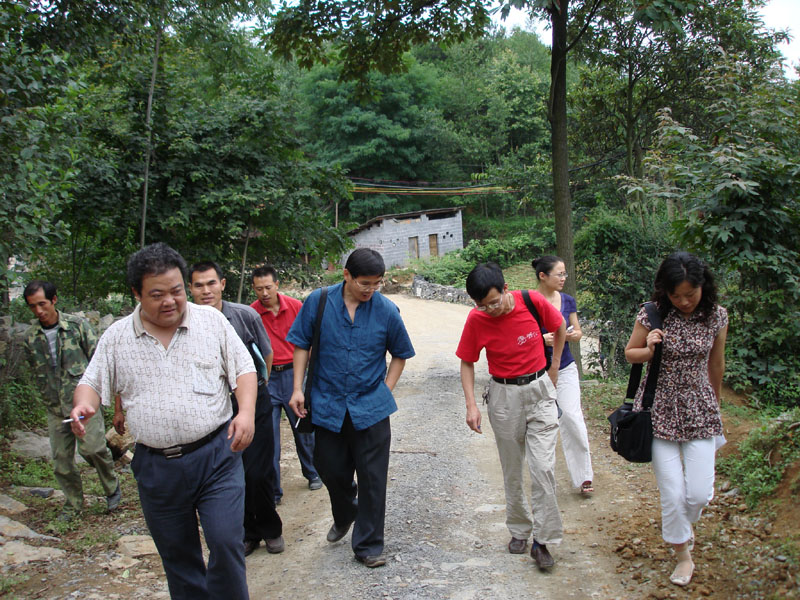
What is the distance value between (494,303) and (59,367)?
3.76 m

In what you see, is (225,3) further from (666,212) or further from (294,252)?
(666,212)

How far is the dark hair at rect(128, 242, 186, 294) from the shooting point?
3059 millimetres

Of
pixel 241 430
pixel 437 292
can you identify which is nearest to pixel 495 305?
pixel 241 430

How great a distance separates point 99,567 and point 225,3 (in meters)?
10.3

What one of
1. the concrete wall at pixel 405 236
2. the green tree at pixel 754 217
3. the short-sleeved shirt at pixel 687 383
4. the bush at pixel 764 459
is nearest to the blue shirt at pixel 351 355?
the short-sleeved shirt at pixel 687 383

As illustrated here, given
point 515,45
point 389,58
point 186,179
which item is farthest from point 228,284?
point 515,45

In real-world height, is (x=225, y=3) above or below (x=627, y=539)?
above

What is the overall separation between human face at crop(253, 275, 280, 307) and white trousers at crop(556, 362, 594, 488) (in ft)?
8.48

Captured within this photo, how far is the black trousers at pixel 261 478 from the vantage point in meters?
4.64

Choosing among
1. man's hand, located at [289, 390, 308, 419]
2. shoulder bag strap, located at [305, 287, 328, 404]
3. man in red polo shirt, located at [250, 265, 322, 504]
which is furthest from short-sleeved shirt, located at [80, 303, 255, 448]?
man in red polo shirt, located at [250, 265, 322, 504]

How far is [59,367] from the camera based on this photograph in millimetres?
5645

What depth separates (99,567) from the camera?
15.5ft

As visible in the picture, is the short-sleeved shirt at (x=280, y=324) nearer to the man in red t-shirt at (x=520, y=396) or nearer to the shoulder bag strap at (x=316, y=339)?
the shoulder bag strap at (x=316, y=339)

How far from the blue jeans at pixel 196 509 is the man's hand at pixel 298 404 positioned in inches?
40.4
